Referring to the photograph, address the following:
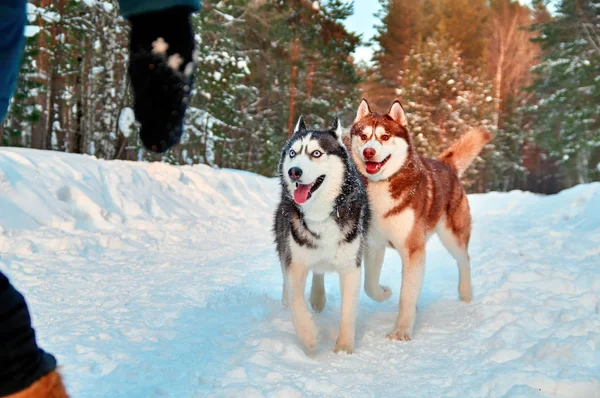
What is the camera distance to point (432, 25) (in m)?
35.8

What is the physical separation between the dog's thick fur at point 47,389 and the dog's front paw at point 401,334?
313cm

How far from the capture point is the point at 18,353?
721 mm

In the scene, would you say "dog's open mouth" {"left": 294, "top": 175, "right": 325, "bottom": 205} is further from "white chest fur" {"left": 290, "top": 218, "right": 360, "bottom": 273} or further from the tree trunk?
the tree trunk

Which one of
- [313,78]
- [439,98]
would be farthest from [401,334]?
[439,98]

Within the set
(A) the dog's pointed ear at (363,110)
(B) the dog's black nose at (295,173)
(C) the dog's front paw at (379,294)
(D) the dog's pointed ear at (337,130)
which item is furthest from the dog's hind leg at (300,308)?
(A) the dog's pointed ear at (363,110)

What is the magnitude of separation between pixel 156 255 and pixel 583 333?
172 inches

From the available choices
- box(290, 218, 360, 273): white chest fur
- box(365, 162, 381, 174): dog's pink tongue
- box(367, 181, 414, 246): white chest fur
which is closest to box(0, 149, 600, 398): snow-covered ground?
box(290, 218, 360, 273): white chest fur

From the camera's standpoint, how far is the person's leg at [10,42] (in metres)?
0.69

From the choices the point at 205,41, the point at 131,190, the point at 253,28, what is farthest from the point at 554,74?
the point at 131,190

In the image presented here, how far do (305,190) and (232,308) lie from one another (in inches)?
51.6

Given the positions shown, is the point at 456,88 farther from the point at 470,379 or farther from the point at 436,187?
the point at 470,379

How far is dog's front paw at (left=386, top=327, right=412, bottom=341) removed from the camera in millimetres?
3658

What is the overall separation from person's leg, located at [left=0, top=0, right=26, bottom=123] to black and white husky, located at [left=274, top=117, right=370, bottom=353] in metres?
2.45

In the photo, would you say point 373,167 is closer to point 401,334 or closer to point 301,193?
point 301,193
